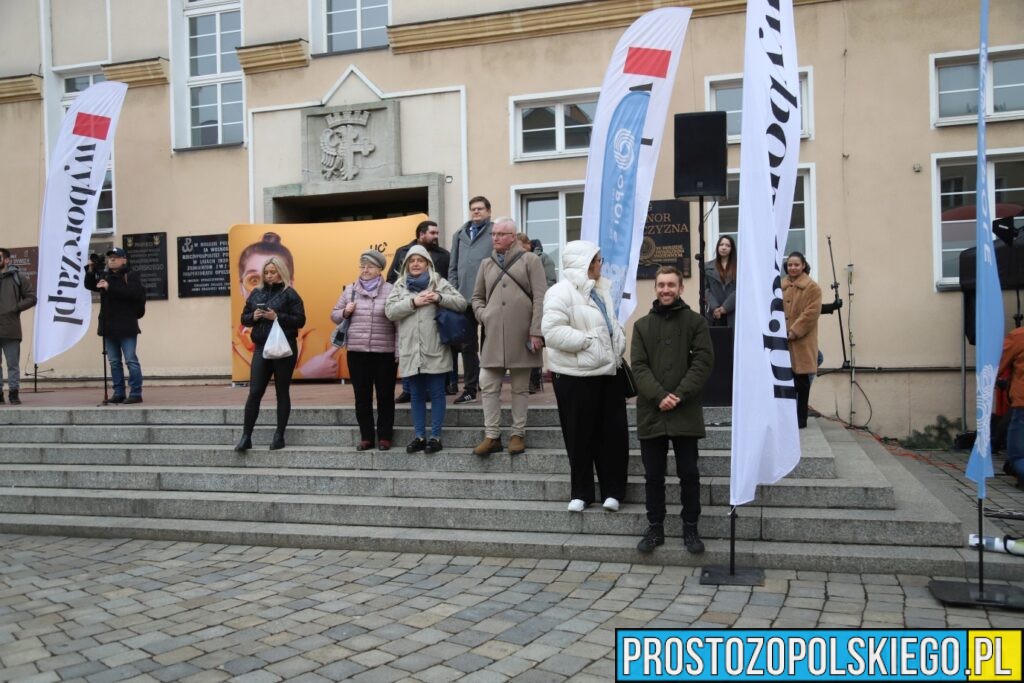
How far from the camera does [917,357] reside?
10344 mm

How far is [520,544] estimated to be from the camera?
19.4ft

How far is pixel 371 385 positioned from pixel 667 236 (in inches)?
197

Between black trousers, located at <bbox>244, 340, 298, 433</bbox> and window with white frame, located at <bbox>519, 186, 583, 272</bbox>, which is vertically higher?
window with white frame, located at <bbox>519, 186, 583, 272</bbox>

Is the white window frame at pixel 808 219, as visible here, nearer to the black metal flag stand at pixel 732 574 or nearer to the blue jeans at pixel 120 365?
the black metal flag stand at pixel 732 574

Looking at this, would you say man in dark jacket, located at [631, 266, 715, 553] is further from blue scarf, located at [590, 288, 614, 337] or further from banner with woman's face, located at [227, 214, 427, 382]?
banner with woman's face, located at [227, 214, 427, 382]

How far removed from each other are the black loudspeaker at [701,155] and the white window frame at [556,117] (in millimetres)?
3944

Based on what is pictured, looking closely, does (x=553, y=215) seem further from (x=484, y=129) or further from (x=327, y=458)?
(x=327, y=458)

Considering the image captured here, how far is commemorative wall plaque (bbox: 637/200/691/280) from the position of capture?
1085 cm

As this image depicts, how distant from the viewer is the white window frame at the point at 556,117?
449 inches

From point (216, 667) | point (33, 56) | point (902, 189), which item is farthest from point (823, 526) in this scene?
point (33, 56)

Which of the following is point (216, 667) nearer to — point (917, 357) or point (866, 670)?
point (866, 670)

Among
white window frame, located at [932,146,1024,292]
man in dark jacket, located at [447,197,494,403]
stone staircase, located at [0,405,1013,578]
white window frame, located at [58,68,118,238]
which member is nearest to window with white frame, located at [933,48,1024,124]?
white window frame, located at [932,146,1024,292]

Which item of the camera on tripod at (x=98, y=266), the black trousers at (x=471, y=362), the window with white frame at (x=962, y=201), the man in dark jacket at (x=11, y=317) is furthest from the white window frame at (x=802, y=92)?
the man in dark jacket at (x=11, y=317)

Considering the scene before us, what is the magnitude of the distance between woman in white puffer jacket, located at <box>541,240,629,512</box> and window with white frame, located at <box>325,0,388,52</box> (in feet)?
25.0
